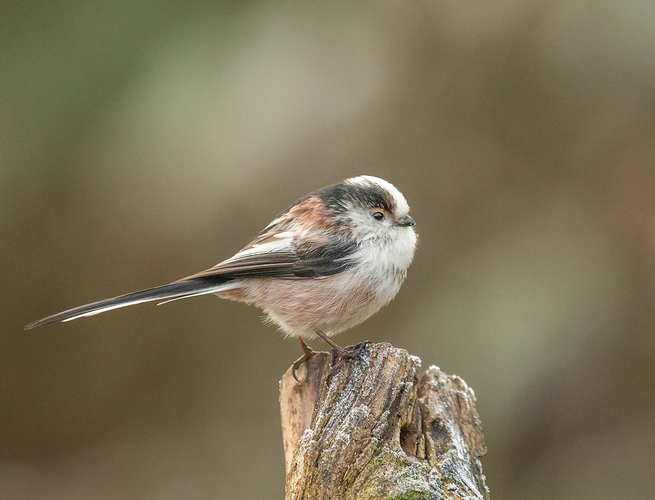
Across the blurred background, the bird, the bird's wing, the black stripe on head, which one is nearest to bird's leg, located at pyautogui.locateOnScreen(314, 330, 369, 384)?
the bird

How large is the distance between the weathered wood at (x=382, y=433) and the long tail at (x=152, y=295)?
80 centimetres

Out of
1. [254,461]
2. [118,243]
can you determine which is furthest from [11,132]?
[254,461]

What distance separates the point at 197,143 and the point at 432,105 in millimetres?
2135

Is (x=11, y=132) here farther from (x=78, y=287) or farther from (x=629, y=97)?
(x=629, y=97)

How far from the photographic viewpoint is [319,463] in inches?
90.4

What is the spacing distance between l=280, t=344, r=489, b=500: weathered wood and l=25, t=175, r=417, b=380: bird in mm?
507

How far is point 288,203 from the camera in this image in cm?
513

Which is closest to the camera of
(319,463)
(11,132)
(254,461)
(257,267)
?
(319,463)

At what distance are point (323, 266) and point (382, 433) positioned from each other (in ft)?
4.18

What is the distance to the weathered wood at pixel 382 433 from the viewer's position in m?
2.26

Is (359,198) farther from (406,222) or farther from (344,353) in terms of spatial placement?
(344,353)

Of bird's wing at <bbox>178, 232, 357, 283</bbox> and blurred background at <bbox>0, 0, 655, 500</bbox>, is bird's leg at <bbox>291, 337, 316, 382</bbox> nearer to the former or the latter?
bird's wing at <bbox>178, 232, 357, 283</bbox>

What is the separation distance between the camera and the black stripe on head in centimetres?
362

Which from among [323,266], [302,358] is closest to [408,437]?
[302,358]
